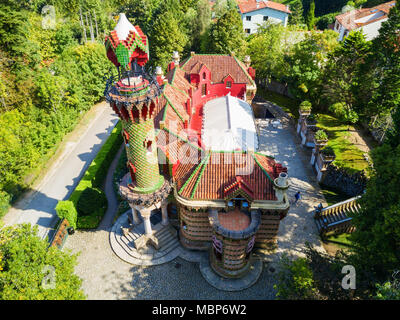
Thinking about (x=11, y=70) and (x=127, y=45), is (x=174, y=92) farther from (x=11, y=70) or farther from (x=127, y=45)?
(x=11, y=70)

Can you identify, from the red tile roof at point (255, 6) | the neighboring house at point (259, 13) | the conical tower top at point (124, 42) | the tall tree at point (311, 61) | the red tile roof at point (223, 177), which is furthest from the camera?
the neighboring house at point (259, 13)

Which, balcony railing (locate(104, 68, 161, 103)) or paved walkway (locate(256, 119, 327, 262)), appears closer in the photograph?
balcony railing (locate(104, 68, 161, 103))

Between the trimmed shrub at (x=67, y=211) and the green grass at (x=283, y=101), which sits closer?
the trimmed shrub at (x=67, y=211)

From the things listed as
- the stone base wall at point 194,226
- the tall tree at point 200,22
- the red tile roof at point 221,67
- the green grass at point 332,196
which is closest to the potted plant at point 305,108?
the red tile roof at point 221,67

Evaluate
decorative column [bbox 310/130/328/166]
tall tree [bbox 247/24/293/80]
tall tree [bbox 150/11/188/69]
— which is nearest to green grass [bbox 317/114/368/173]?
decorative column [bbox 310/130/328/166]

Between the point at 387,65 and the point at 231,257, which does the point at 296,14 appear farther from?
the point at 231,257

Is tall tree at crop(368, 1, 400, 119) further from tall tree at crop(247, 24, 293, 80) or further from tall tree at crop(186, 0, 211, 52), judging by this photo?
tall tree at crop(186, 0, 211, 52)

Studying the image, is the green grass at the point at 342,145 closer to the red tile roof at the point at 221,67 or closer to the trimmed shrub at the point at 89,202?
the red tile roof at the point at 221,67

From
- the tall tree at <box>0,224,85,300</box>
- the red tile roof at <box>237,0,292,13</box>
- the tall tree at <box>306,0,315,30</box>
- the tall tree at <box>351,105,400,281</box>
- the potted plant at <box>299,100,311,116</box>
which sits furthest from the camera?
the tall tree at <box>306,0,315,30</box>
